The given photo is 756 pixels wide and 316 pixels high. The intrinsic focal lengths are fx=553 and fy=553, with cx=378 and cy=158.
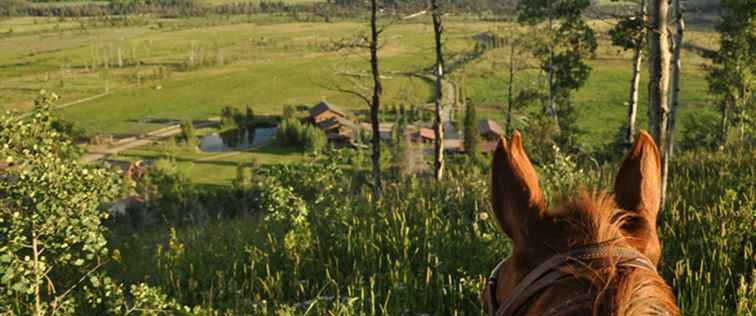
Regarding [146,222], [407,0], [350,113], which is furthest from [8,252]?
[350,113]

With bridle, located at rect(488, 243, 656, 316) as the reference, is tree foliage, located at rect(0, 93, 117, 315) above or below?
below

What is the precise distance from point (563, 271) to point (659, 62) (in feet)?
19.1

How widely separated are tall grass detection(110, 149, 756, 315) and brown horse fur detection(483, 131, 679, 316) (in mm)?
2420

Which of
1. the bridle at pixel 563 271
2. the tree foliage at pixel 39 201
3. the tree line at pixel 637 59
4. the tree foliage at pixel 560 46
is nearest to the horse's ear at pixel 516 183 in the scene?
the bridle at pixel 563 271

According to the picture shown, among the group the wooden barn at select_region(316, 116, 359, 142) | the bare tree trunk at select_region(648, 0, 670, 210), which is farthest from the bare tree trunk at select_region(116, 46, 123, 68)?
the bare tree trunk at select_region(648, 0, 670, 210)

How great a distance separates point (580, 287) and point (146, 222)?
22974mm

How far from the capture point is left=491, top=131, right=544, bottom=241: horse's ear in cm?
171

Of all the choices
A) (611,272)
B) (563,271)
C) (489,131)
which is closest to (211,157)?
(489,131)

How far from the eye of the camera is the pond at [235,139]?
7500cm

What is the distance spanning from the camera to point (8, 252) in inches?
153

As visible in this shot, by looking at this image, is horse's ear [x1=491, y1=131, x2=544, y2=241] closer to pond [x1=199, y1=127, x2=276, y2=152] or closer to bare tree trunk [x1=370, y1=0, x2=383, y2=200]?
bare tree trunk [x1=370, y1=0, x2=383, y2=200]

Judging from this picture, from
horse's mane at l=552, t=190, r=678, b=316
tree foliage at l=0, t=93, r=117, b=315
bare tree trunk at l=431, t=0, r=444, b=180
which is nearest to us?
horse's mane at l=552, t=190, r=678, b=316

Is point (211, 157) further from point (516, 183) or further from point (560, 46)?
point (516, 183)

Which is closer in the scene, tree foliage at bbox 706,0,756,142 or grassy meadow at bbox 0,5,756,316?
grassy meadow at bbox 0,5,756,316
